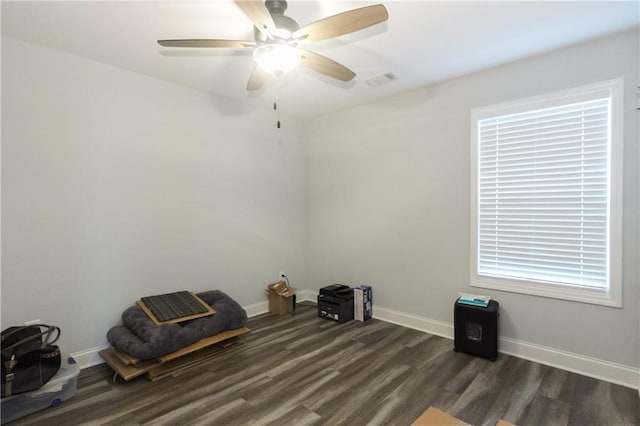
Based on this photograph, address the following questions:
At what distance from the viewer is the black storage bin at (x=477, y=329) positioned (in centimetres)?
276

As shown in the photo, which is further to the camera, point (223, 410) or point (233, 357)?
point (233, 357)

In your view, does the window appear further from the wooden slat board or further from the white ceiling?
the wooden slat board

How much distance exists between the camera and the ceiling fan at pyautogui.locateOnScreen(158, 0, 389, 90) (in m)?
1.63

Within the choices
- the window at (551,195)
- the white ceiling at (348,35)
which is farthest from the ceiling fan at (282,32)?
the window at (551,195)

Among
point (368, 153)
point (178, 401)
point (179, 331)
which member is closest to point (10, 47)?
point (179, 331)

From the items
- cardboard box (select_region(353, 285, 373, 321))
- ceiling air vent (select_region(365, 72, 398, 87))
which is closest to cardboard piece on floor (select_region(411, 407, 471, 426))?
cardboard box (select_region(353, 285, 373, 321))

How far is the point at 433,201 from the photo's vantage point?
342 centimetres

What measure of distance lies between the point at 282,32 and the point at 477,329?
2850 mm

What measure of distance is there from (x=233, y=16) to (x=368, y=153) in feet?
7.40

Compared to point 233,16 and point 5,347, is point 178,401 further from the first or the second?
point 233,16

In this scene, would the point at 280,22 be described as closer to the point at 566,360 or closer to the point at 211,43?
the point at 211,43

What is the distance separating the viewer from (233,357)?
115 inches

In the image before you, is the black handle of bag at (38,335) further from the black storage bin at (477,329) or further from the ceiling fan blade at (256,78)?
A: the black storage bin at (477,329)

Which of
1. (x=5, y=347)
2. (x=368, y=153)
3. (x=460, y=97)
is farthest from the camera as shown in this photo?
(x=368, y=153)
